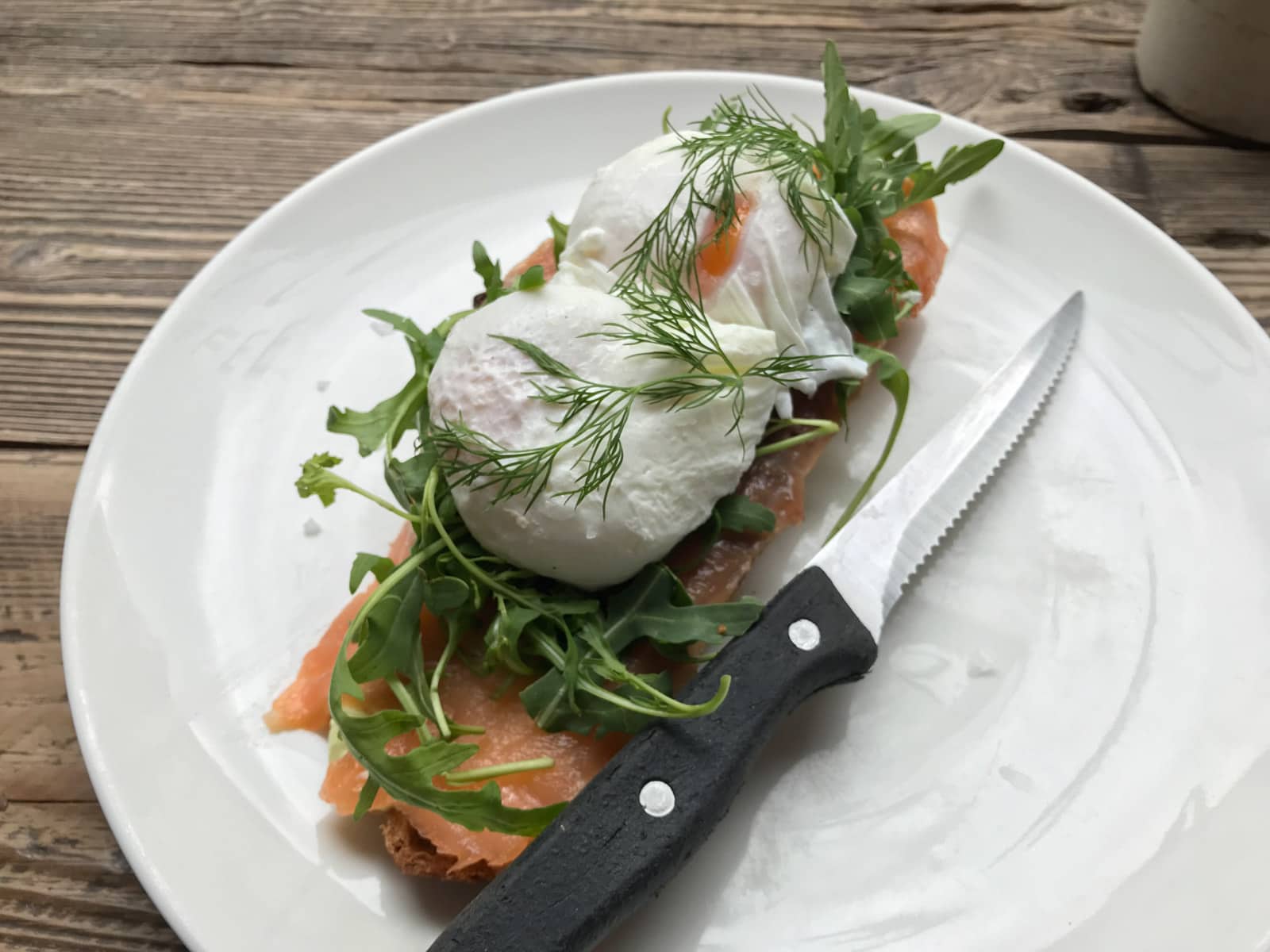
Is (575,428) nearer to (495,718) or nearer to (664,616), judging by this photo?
(664,616)

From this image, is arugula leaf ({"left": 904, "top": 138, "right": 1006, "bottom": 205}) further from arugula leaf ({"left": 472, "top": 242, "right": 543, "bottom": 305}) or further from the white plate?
arugula leaf ({"left": 472, "top": 242, "right": 543, "bottom": 305})

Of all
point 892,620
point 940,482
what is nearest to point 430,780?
point 892,620

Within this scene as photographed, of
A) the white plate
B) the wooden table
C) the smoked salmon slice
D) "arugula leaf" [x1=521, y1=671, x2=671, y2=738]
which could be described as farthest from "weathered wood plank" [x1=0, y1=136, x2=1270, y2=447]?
"arugula leaf" [x1=521, y1=671, x2=671, y2=738]

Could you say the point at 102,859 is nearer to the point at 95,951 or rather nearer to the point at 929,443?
the point at 95,951

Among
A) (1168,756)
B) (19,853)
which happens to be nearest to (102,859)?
(19,853)

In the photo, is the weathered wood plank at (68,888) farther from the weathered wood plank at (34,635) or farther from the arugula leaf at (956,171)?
the arugula leaf at (956,171)

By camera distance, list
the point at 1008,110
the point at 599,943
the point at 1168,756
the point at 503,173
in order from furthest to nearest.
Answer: the point at 1008,110 → the point at 503,173 → the point at 1168,756 → the point at 599,943
